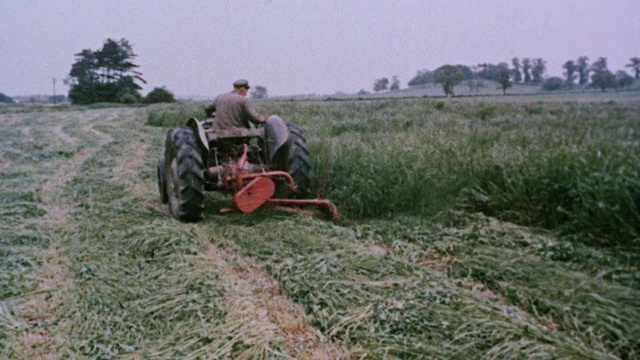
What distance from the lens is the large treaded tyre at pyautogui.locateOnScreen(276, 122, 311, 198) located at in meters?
6.13

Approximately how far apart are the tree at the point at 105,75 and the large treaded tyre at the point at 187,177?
2104 inches

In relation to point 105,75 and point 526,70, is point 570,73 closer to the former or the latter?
point 526,70

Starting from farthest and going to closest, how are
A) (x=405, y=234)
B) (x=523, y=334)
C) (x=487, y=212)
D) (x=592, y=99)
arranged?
1. (x=487, y=212)
2. (x=405, y=234)
3. (x=592, y=99)
4. (x=523, y=334)

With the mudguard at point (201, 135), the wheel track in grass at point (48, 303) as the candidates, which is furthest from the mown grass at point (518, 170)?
the wheel track in grass at point (48, 303)

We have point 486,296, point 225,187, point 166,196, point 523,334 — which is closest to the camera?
point 523,334

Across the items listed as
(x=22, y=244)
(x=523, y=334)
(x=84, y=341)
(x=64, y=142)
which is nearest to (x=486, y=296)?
(x=523, y=334)

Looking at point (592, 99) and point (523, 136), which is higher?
point (592, 99)

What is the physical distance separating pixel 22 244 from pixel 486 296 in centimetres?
466

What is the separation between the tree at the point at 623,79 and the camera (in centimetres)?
403

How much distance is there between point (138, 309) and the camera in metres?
3.50

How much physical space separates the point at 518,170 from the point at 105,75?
201 feet

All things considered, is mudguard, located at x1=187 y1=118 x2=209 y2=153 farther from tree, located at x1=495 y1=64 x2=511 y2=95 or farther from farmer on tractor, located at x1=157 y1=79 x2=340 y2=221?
tree, located at x1=495 y1=64 x2=511 y2=95

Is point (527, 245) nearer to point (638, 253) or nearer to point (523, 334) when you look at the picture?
point (638, 253)

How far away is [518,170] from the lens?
5.19 meters
